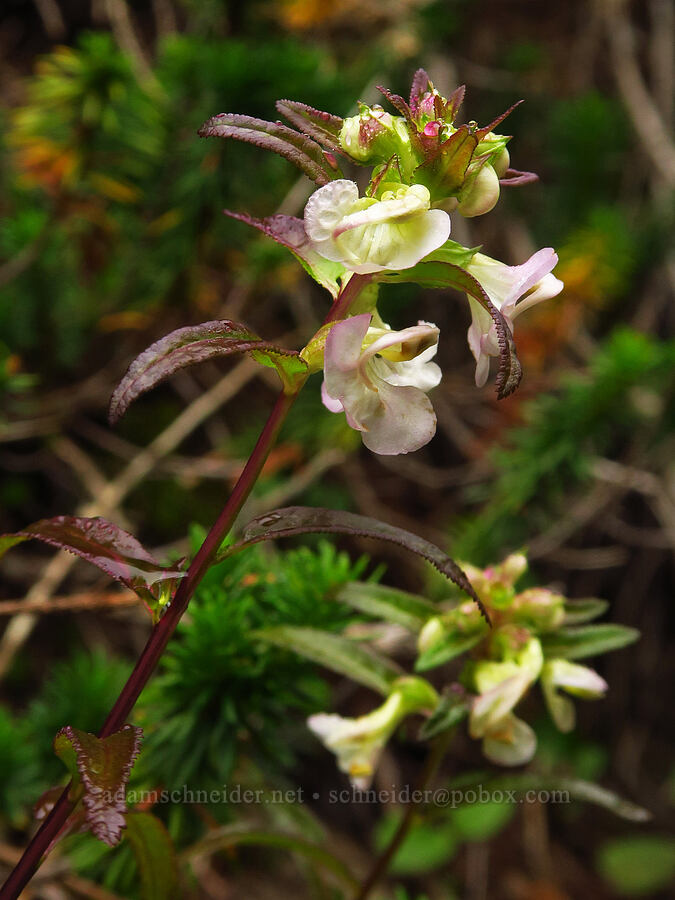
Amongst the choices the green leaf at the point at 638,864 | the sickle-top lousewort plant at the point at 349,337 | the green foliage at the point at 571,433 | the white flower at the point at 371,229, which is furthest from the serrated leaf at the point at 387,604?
the green leaf at the point at 638,864

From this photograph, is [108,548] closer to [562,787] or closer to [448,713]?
[448,713]

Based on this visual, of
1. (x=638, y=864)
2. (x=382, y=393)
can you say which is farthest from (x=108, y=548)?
(x=638, y=864)

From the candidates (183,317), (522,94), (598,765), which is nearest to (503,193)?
(522,94)

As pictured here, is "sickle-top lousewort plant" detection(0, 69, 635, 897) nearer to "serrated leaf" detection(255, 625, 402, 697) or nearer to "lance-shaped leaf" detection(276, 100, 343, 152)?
"lance-shaped leaf" detection(276, 100, 343, 152)

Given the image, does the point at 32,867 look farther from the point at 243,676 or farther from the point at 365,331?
the point at 365,331

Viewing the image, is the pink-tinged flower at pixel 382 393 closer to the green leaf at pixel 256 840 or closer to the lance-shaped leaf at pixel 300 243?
the lance-shaped leaf at pixel 300 243

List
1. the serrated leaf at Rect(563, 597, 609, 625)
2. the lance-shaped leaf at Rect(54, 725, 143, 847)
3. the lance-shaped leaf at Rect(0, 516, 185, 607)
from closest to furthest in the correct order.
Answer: the lance-shaped leaf at Rect(54, 725, 143, 847)
the lance-shaped leaf at Rect(0, 516, 185, 607)
the serrated leaf at Rect(563, 597, 609, 625)

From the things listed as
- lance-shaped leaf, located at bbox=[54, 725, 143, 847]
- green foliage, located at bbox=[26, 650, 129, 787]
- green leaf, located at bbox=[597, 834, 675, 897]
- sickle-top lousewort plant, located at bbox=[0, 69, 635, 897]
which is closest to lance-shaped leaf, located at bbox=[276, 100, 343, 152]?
sickle-top lousewort plant, located at bbox=[0, 69, 635, 897]
